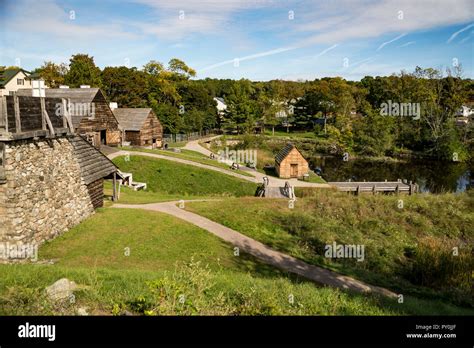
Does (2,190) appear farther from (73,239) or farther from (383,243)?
(383,243)

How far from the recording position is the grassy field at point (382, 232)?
12352mm

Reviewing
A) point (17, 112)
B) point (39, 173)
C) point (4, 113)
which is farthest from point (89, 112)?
point (4, 113)

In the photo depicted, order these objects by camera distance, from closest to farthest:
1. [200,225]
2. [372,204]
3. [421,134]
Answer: [200,225]
[372,204]
[421,134]

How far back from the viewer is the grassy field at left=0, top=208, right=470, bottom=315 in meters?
5.59

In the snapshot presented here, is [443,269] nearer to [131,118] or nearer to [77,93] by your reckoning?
[77,93]

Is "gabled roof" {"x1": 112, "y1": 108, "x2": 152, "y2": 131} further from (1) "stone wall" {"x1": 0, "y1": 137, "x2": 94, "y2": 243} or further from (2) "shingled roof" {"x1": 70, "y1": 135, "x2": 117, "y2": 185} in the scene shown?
(1) "stone wall" {"x1": 0, "y1": 137, "x2": 94, "y2": 243}

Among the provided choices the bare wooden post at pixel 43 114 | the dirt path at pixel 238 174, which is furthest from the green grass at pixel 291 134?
the bare wooden post at pixel 43 114

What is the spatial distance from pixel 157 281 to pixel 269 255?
845 centimetres

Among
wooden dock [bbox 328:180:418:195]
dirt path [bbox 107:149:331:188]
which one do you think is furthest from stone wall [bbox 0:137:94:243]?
wooden dock [bbox 328:180:418:195]
